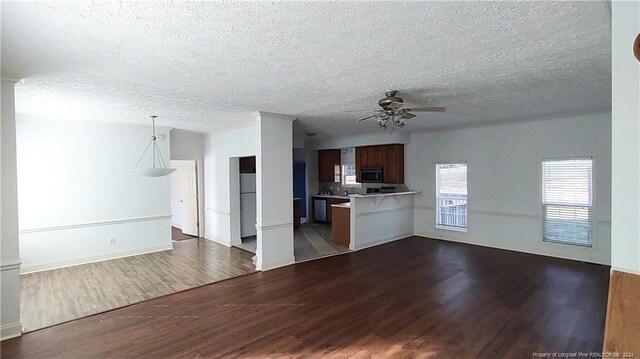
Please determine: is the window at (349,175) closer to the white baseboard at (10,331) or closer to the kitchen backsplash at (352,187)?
the kitchen backsplash at (352,187)

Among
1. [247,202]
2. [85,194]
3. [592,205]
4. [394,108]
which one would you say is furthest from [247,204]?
[592,205]

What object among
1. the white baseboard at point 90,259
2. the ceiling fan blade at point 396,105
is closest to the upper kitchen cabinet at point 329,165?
the white baseboard at point 90,259

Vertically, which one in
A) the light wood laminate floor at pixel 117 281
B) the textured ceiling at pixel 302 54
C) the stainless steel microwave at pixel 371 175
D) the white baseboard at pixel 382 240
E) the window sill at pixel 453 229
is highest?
the textured ceiling at pixel 302 54

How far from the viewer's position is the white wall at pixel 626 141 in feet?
4.62

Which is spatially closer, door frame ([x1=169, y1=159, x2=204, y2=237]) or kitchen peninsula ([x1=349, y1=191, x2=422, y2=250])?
kitchen peninsula ([x1=349, y1=191, x2=422, y2=250])

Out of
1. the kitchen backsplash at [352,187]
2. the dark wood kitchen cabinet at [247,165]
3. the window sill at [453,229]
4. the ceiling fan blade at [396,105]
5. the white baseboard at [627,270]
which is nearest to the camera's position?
the white baseboard at [627,270]

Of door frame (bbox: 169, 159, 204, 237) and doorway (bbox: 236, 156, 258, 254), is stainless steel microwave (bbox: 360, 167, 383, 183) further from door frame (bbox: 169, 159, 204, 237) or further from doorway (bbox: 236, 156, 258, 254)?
door frame (bbox: 169, 159, 204, 237)

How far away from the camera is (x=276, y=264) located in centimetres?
502

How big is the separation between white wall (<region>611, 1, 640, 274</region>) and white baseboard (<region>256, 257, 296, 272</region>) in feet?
13.9

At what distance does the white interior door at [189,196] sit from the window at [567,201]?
24.3 ft

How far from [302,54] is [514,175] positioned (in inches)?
209

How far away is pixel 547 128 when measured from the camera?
5496mm

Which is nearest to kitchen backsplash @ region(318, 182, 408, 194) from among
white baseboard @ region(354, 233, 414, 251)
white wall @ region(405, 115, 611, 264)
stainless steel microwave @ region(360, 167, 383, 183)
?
stainless steel microwave @ region(360, 167, 383, 183)

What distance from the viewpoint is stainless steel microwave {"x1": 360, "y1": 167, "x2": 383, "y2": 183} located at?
25.7 ft
